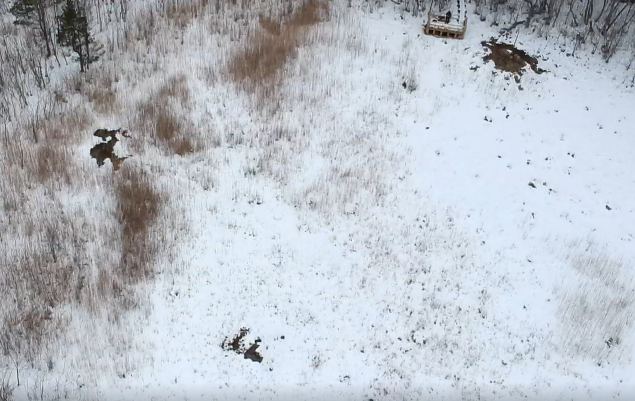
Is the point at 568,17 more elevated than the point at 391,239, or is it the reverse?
the point at 568,17

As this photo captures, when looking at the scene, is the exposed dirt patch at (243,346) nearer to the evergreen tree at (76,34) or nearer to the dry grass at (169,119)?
the dry grass at (169,119)

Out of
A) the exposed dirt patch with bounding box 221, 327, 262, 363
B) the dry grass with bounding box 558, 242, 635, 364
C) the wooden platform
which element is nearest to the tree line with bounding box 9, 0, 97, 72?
the exposed dirt patch with bounding box 221, 327, 262, 363

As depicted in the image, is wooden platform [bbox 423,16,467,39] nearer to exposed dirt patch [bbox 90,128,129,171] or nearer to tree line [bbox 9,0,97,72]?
exposed dirt patch [bbox 90,128,129,171]

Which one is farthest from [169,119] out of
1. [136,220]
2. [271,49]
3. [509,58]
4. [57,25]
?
[509,58]

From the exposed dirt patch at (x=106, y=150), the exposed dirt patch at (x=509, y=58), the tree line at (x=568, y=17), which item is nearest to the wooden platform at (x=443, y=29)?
the exposed dirt patch at (x=509, y=58)

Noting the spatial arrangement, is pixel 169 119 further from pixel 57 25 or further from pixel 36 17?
pixel 36 17
